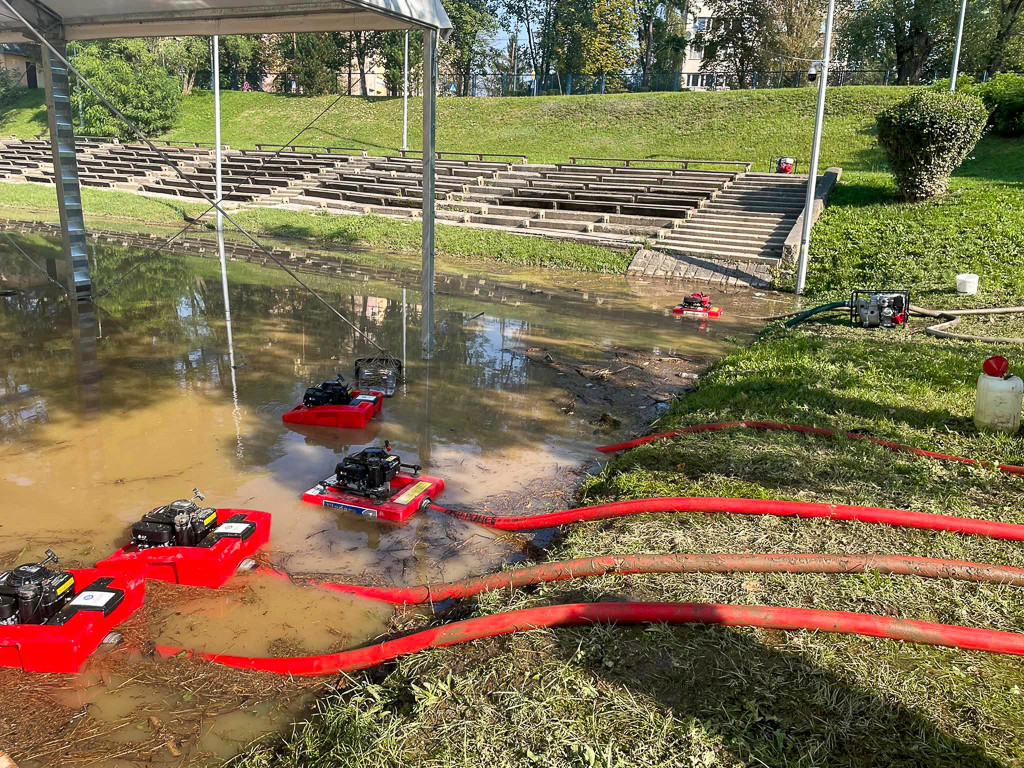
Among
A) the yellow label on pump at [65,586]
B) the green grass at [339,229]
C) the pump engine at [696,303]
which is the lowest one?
the yellow label on pump at [65,586]

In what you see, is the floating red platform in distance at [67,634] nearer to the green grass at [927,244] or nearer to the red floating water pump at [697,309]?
the red floating water pump at [697,309]

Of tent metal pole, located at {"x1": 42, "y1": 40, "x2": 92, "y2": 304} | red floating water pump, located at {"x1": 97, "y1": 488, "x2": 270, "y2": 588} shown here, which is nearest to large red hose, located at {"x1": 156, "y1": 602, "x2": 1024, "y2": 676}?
red floating water pump, located at {"x1": 97, "y1": 488, "x2": 270, "y2": 588}

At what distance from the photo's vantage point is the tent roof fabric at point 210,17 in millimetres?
8141

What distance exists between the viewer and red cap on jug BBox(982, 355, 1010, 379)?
20.2ft

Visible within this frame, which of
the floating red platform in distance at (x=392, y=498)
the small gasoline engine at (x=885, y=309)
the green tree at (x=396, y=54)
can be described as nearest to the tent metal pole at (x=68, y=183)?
the floating red platform in distance at (x=392, y=498)

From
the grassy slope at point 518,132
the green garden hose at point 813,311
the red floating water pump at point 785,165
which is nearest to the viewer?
the green garden hose at point 813,311

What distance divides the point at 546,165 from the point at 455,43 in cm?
3285

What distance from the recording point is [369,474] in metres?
5.32

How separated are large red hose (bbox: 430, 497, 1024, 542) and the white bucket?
10.3m

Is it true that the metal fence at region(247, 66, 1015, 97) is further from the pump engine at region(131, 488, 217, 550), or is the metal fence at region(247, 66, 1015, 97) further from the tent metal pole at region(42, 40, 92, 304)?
the pump engine at region(131, 488, 217, 550)

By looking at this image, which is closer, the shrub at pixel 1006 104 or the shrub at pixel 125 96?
the shrub at pixel 1006 104

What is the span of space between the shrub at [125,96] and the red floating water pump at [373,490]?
41644 mm

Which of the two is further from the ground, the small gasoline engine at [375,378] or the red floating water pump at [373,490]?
the small gasoline engine at [375,378]

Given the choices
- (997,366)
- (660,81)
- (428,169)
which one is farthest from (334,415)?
(660,81)
